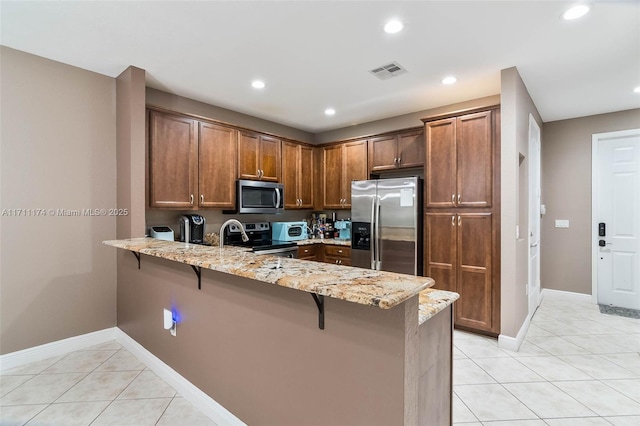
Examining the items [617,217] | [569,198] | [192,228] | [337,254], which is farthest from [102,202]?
[617,217]

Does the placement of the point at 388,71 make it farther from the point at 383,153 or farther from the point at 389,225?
the point at 389,225

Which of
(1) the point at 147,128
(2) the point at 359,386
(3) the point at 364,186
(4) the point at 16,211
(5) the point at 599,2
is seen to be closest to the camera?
(2) the point at 359,386

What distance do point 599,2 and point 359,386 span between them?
270cm

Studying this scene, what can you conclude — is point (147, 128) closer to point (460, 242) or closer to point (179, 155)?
point (179, 155)

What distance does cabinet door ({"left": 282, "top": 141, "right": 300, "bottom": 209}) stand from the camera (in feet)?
15.1

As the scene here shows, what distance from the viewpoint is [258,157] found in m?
4.19

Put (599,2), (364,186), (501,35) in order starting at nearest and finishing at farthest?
(599,2) < (501,35) < (364,186)

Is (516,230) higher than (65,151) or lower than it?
lower

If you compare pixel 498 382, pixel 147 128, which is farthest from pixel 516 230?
pixel 147 128

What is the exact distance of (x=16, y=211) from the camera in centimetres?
252

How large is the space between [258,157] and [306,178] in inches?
38.6

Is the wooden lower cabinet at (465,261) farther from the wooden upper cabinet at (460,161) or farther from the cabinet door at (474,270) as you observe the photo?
the wooden upper cabinet at (460,161)

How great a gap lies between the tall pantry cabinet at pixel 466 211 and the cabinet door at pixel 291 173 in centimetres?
199

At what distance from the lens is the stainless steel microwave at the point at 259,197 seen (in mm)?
3908
